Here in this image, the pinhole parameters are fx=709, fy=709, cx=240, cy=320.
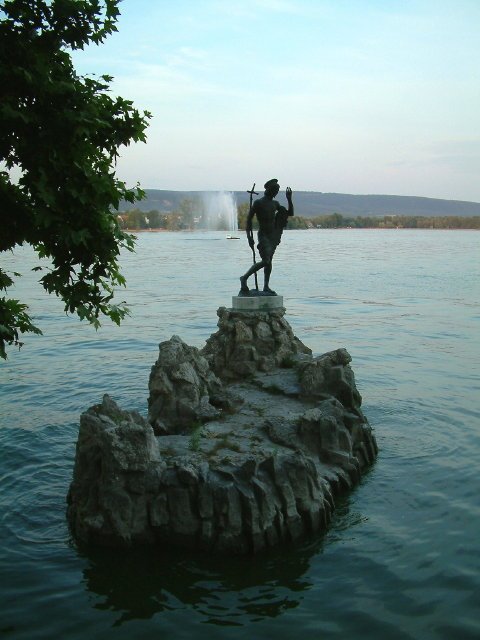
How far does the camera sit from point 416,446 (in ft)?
55.2

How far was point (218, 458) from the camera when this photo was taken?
12570 mm

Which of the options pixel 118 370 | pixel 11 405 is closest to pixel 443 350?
pixel 118 370

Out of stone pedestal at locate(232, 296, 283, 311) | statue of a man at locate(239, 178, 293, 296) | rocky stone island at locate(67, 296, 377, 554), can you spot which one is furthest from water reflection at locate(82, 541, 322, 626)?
statue of a man at locate(239, 178, 293, 296)

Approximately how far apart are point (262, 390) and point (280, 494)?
544 cm

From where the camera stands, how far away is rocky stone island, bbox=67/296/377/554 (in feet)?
37.0

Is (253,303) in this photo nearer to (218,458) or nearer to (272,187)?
(272,187)

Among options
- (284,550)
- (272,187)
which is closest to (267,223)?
(272,187)

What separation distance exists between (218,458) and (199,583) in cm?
251

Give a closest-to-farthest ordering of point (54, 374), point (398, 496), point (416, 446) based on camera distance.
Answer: point (398, 496), point (416, 446), point (54, 374)

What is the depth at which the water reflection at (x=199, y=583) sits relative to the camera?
9.95m

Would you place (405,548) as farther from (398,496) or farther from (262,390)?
(262,390)

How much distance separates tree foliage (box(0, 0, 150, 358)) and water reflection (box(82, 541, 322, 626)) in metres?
3.94

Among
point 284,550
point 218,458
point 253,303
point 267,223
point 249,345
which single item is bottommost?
point 284,550

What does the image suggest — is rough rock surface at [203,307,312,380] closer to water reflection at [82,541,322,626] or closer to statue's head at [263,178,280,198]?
statue's head at [263,178,280,198]
